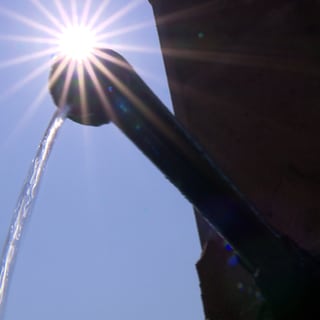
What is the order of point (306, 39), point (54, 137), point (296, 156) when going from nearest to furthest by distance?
point (54, 137) < point (296, 156) < point (306, 39)

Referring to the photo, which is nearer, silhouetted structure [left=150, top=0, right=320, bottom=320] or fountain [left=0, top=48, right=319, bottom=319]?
fountain [left=0, top=48, right=319, bottom=319]

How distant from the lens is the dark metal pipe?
4.01ft

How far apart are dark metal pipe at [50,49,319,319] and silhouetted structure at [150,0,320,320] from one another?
25.1 inches

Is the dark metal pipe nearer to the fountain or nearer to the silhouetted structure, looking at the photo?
the fountain

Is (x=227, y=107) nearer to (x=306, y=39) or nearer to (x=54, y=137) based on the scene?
(x=306, y=39)

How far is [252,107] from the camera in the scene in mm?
2492

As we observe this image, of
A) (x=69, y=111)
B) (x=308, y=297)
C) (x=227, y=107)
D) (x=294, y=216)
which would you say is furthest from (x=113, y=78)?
(x=227, y=107)

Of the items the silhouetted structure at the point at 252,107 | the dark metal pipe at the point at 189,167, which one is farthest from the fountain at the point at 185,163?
the silhouetted structure at the point at 252,107

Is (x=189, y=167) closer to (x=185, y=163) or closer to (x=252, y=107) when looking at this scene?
(x=185, y=163)

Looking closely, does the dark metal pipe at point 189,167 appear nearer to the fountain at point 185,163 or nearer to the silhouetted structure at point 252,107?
the fountain at point 185,163

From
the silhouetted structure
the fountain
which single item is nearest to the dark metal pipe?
the fountain

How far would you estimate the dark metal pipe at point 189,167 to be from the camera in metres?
1.22

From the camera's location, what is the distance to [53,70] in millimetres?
1310

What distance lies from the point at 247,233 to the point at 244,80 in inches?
57.2
